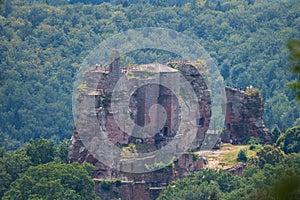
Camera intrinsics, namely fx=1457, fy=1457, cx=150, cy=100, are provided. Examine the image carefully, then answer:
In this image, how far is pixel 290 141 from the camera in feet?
191

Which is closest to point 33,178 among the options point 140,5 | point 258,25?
point 258,25

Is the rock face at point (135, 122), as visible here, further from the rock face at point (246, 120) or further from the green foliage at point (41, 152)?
the rock face at point (246, 120)

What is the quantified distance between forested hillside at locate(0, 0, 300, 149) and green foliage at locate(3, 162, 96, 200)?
31.8 meters

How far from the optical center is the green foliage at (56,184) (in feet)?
171

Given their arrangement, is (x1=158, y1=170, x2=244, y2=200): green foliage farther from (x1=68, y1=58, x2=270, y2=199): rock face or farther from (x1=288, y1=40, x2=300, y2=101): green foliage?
(x1=288, y1=40, x2=300, y2=101): green foliage

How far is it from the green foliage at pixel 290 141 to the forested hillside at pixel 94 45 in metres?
24.9

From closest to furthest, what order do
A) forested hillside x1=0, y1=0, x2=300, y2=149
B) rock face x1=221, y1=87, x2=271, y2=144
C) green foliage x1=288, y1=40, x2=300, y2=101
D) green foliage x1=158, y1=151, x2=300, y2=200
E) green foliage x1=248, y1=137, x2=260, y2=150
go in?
green foliage x1=288, y1=40, x2=300, y2=101, green foliage x1=158, y1=151, x2=300, y2=200, green foliage x1=248, y1=137, x2=260, y2=150, rock face x1=221, y1=87, x2=271, y2=144, forested hillside x1=0, y1=0, x2=300, y2=149

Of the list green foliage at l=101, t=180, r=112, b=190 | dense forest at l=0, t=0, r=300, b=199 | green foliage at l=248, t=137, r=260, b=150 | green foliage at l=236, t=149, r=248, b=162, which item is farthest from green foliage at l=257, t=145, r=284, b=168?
green foliage at l=101, t=180, r=112, b=190

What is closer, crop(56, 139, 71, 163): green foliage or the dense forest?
crop(56, 139, 71, 163): green foliage

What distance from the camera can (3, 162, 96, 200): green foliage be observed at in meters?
52.0

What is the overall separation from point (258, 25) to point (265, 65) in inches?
378

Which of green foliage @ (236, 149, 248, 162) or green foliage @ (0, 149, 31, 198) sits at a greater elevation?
green foliage @ (236, 149, 248, 162)

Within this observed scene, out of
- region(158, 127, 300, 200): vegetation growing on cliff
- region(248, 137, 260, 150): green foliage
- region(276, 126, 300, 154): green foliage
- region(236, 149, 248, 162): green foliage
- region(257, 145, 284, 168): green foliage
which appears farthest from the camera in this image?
region(248, 137, 260, 150): green foliage

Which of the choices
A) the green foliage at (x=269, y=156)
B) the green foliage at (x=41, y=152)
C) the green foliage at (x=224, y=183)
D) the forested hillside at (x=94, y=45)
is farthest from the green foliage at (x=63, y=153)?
the forested hillside at (x=94, y=45)
